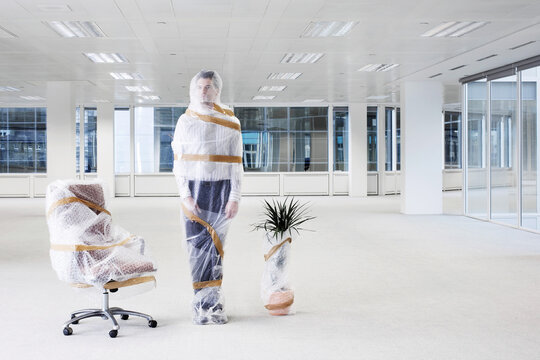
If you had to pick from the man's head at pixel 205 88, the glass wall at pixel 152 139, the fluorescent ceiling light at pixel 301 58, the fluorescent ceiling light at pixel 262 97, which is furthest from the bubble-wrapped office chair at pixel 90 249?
the glass wall at pixel 152 139

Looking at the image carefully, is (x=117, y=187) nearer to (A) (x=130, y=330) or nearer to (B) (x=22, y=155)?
(B) (x=22, y=155)

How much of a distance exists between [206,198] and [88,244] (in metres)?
0.89

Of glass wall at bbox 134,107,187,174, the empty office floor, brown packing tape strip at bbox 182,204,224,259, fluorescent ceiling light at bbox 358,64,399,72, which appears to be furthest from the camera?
glass wall at bbox 134,107,187,174

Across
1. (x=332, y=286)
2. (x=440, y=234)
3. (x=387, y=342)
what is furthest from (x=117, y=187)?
(x=387, y=342)

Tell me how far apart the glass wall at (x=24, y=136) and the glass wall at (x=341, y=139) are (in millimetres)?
9865

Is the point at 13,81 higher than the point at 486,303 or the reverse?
higher

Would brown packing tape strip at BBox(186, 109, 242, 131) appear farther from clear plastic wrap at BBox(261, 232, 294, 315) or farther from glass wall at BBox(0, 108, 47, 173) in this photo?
glass wall at BBox(0, 108, 47, 173)

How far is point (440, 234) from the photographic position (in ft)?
31.8

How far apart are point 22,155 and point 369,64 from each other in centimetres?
1367

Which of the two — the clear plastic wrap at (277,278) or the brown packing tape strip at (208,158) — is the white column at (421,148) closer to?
the clear plastic wrap at (277,278)

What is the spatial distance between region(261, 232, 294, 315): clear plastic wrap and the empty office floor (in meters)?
0.10

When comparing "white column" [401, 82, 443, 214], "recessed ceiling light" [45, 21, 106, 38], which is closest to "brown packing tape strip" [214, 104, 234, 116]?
"recessed ceiling light" [45, 21, 106, 38]

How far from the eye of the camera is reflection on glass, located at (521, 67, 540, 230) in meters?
9.77

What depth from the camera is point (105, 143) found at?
19.0m
